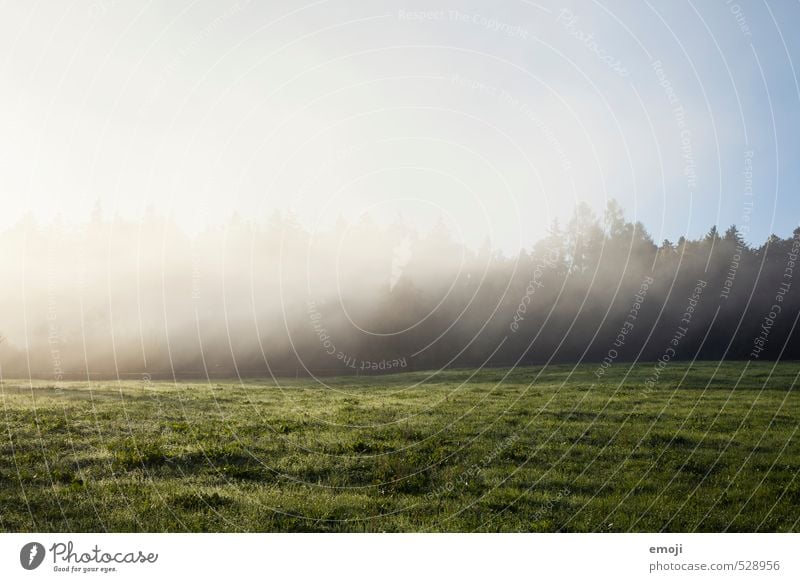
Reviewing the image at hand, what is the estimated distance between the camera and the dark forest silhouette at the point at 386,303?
55.6m

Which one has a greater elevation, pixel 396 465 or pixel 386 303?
pixel 386 303

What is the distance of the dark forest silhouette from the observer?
5556cm

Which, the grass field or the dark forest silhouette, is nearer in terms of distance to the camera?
the grass field

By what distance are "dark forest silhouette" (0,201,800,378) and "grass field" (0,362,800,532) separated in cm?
2952

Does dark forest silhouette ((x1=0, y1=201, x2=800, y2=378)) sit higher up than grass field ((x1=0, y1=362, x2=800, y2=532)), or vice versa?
dark forest silhouette ((x1=0, y1=201, x2=800, y2=378))

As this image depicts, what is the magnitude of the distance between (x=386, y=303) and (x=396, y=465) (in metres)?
36.9

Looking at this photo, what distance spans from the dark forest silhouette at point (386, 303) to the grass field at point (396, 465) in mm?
29518

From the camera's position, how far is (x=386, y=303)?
52.8 m

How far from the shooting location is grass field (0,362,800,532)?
13109mm

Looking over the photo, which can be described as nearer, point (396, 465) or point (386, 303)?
point (396, 465)
